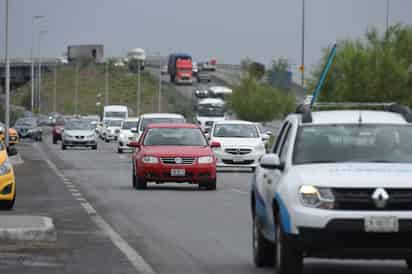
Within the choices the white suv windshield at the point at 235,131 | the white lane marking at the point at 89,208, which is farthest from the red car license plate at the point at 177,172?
the white suv windshield at the point at 235,131

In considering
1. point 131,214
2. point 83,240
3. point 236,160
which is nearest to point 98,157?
point 236,160

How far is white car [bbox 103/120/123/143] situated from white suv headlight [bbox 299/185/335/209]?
77.6 meters

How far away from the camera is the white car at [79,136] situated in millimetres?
69812

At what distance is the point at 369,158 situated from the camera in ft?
44.6

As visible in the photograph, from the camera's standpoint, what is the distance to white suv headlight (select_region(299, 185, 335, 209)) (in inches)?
498

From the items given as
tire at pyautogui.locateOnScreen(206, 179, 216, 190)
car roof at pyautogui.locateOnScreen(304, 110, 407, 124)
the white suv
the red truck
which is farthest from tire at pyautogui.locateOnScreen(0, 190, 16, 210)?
the red truck

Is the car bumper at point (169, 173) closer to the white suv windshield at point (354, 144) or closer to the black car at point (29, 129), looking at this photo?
the white suv windshield at point (354, 144)

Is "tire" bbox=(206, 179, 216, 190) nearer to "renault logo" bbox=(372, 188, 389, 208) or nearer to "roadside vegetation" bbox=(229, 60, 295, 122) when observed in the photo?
"renault logo" bbox=(372, 188, 389, 208)

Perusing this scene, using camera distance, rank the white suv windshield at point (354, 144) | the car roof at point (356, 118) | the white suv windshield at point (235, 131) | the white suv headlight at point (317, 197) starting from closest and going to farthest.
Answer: the white suv headlight at point (317, 197)
the white suv windshield at point (354, 144)
the car roof at point (356, 118)
the white suv windshield at point (235, 131)

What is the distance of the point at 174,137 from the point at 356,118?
19.5m

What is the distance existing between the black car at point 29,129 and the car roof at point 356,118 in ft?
265

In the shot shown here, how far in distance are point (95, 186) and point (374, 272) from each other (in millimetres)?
19958

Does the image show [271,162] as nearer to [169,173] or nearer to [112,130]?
[169,173]

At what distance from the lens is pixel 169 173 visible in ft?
105
